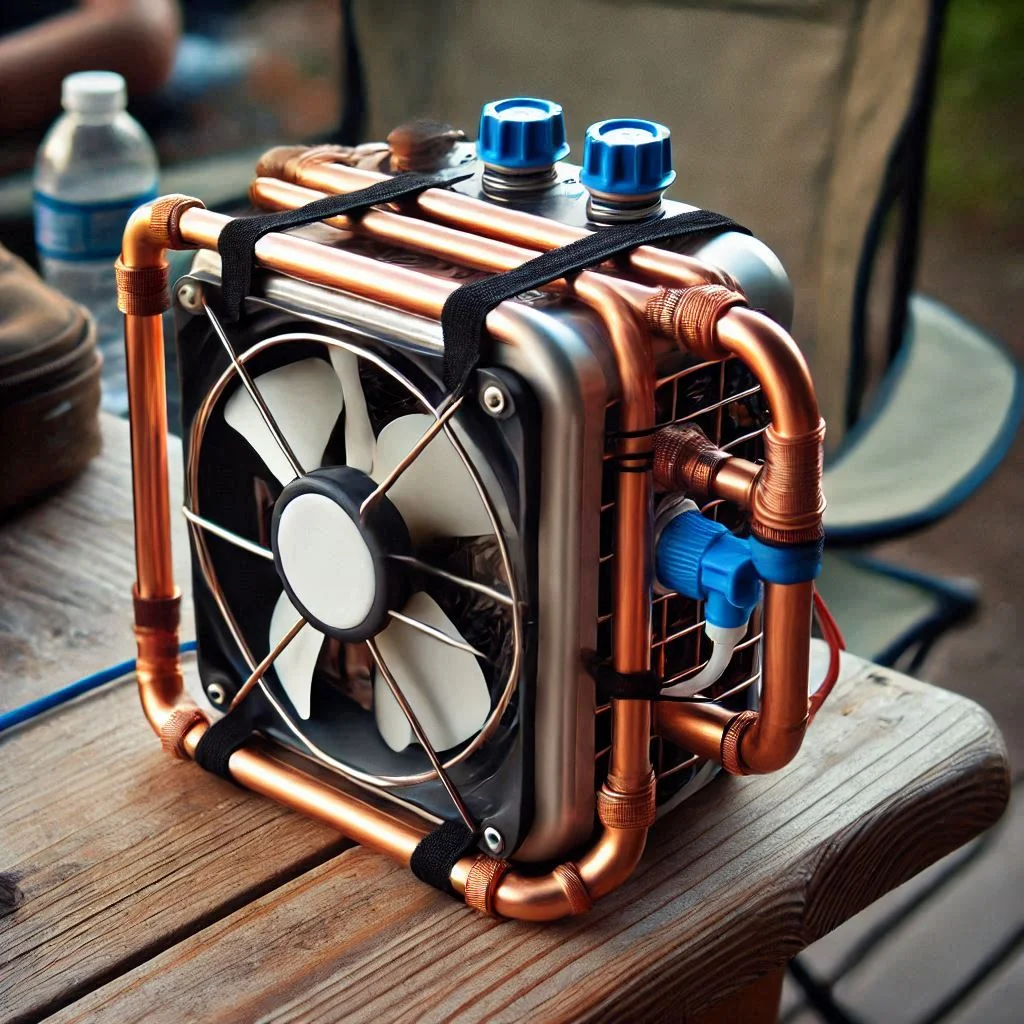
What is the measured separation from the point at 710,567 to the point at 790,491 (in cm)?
6

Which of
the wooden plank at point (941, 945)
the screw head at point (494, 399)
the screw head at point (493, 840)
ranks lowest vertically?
the wooden plank at point (941, 945)

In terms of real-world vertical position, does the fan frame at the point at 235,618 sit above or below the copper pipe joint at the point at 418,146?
below

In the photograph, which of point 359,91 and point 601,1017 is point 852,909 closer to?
point 601,1017

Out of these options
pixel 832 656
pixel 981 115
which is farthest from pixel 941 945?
pixel 981 115

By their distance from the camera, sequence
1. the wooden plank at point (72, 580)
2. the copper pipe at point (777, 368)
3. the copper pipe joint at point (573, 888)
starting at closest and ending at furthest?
the copper pipe at point (777, 368), the copper pipe joint at point (573, 888), the wooden plank at point (72, 580)

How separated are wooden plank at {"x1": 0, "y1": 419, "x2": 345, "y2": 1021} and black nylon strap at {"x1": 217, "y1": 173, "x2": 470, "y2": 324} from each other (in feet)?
0.94

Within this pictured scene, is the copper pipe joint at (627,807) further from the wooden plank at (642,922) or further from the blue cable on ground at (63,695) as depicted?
the blue cable on ground at (63,695)

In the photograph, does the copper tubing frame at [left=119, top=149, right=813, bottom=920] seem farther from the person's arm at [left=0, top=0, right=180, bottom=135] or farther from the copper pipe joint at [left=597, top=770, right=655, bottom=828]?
the person's arm at [left=0, top=0, right=180, bottom=135]

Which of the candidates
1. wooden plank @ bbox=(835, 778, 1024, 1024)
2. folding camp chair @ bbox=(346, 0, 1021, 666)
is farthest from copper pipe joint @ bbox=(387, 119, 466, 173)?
wooden plank @ bbox=(835, 778, 1024, 1024)

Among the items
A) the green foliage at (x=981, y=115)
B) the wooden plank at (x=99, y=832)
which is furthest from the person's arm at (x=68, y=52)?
the green foliage at (x=981, y=115)

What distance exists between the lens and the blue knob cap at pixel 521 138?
0.75 metres

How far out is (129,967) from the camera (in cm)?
74

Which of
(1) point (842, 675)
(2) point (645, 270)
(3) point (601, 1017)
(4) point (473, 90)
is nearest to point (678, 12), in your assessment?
(4) point (473, 90)

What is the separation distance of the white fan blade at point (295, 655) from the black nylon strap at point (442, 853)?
12 cm
